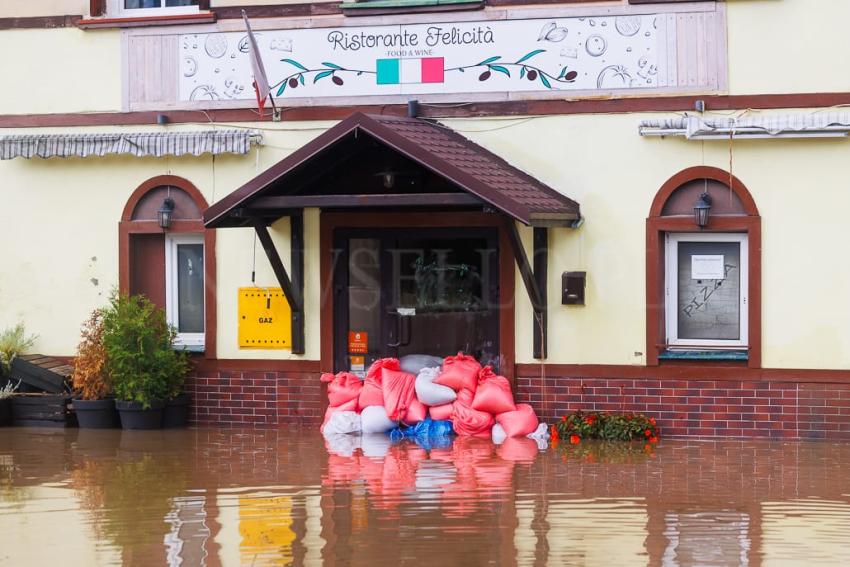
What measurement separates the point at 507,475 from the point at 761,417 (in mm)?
3134

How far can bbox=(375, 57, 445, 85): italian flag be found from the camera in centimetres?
1480

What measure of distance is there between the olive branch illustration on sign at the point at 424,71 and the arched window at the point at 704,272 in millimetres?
1568

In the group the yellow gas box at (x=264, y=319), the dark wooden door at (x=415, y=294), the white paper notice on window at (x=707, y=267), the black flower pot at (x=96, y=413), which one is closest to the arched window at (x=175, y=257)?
the yellow gas box at (x=264, y=319)

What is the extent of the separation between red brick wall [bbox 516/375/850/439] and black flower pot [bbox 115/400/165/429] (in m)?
3.58

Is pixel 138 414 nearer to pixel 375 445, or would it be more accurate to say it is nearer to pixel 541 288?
pixel 375 445

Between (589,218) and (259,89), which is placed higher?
(259,89)

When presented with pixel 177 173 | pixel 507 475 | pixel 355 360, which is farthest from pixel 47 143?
pixel 507 475

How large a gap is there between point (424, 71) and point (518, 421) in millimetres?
3488

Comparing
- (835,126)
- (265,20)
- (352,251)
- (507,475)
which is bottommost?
(507,475)

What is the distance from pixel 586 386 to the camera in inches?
568

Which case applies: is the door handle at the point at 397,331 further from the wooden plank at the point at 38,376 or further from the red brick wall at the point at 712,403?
the wooden plank at the point at 38,376

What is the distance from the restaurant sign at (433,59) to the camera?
1433cm

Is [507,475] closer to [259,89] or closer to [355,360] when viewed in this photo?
[355,360]

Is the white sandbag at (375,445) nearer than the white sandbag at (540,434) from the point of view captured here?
Yes
